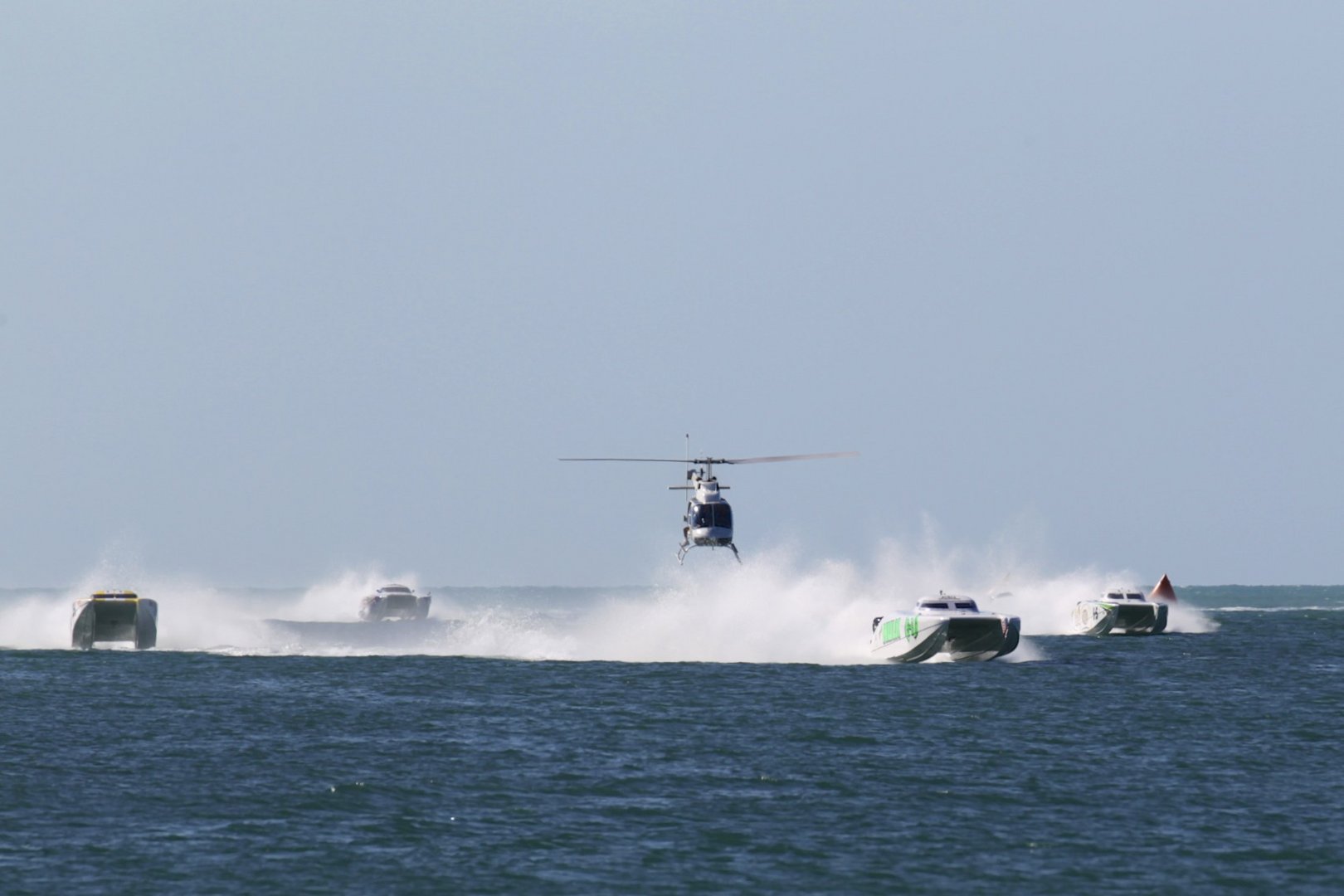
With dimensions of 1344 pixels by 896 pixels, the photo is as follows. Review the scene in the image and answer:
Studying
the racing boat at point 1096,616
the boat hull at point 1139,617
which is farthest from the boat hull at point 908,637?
the boat hull at point 1139,617

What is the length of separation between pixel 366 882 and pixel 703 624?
63997 millimetres

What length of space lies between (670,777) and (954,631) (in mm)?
33371

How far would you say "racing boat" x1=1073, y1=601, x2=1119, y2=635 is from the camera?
375ft

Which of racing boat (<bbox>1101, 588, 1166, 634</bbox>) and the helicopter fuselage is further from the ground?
the helicopter fuselage

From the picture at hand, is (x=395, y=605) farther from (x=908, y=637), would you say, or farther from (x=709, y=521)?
(x=908, y=637)

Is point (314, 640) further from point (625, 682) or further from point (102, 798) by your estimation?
point (102, 798)

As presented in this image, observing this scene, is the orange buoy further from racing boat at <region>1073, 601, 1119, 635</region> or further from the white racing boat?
the white racing boat

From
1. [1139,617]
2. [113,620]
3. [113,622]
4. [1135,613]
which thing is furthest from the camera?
[1139,617]

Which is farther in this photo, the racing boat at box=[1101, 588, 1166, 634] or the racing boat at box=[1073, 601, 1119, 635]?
the racing boat at box=[1101, 588, 1166, 634]

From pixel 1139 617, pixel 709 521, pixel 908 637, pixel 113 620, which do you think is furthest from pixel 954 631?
pixel 1139 617

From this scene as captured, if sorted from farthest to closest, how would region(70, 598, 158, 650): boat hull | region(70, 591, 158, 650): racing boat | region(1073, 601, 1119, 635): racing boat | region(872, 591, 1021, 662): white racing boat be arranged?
region(1073, 601, 1119, 635): racing boat → region(70, 598, 158, 650): boat hull → region(70, 591, 158, 650): racing boat → region(872, 591, 1021, 662): white racing boat

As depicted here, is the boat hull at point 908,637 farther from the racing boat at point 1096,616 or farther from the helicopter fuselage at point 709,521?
the racing boat at point 1096,616

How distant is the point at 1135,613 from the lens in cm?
11512

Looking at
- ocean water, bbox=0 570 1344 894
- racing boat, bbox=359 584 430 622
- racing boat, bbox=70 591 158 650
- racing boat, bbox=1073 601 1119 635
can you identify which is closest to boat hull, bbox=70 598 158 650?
racing boat, bbox=70 591 158 650
